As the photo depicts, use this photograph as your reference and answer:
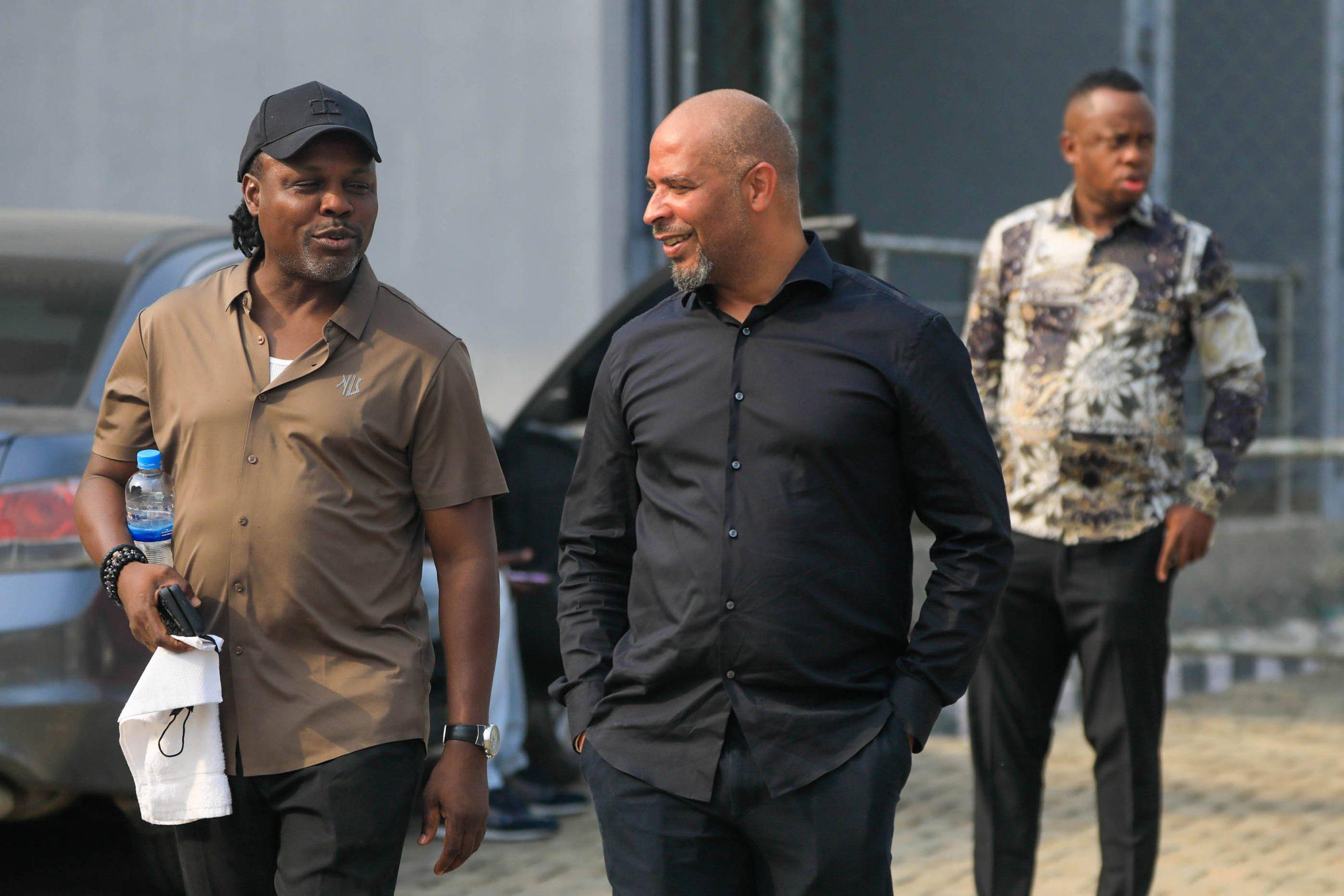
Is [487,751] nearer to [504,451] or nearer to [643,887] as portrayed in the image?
[643,887]

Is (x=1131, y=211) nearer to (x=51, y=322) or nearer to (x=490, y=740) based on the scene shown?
(x=490, y=740)

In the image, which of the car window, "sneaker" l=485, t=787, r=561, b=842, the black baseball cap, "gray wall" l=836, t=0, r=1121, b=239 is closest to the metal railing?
"gray wall" l=836, t=0, r=1121, b=239

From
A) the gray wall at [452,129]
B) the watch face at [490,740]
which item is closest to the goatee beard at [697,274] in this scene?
the watch face at [490,740]

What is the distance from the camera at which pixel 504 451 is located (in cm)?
556

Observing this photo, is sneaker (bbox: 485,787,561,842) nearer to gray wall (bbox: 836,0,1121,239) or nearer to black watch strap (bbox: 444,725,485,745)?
black watch strap (bbox: 444,725,485,745)

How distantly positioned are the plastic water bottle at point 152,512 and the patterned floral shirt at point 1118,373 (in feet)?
7.27

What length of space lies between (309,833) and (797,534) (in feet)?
2.86

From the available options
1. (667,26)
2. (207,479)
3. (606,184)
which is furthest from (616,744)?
(667,26)

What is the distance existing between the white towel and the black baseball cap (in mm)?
764

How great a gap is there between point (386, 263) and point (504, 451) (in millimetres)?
3083

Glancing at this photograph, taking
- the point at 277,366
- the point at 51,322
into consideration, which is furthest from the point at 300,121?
the point at 51,322

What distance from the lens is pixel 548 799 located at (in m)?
5.79

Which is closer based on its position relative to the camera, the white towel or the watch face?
the white towel

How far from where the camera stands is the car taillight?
12.1ft
